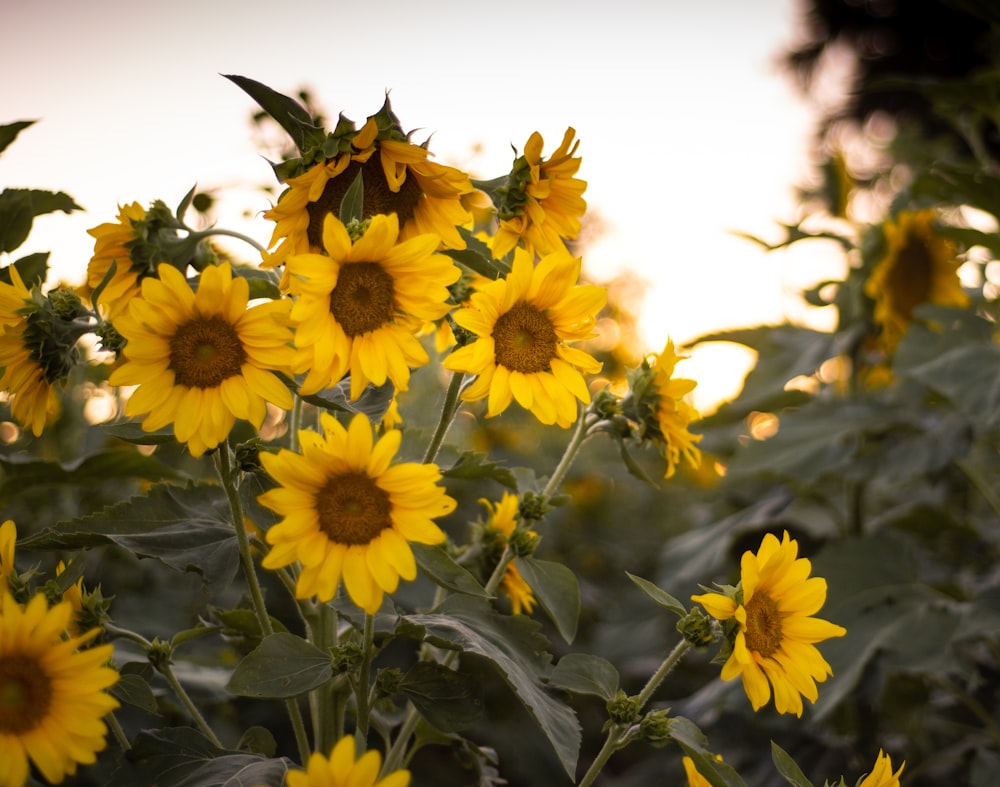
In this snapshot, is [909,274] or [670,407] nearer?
[670,407]

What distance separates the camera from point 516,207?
0.78 meters

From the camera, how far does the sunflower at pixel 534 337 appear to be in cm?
71

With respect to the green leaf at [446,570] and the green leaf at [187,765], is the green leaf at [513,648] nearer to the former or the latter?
the green leaf at [446,570]

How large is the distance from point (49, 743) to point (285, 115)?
48cm

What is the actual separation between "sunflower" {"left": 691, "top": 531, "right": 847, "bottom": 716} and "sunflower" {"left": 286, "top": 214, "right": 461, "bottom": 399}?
0.31m

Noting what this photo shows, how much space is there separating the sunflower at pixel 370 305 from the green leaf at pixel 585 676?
11.5 inches

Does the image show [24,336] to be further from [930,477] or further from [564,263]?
[930,477]

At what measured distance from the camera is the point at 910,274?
1.79 metres

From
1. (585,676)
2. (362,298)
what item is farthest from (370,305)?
(585,676)

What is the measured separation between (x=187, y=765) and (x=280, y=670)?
4.8 inches

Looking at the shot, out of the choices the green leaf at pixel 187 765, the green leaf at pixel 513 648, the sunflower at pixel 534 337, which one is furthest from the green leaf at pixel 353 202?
the green leaf at pixel 187 765

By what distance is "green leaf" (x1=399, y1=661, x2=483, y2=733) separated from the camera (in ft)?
2.41

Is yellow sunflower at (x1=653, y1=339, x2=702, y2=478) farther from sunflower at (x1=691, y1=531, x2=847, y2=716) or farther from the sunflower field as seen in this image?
sunflower at (x1=691, y1=531, x2=847, y2=716)

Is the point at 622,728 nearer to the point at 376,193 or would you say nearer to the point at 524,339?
the point at 524,339
